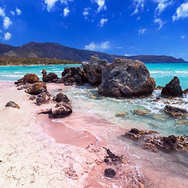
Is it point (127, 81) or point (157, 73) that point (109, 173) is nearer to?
point (127, 81)

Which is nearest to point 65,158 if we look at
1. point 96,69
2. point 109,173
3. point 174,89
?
point 109,173

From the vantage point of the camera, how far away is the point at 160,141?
483 centimetres

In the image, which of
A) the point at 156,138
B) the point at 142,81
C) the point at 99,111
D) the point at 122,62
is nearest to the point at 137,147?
the point at 156,138

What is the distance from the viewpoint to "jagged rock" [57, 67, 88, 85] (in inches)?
755

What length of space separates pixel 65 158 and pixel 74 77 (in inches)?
646

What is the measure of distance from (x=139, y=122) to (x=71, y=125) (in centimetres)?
297

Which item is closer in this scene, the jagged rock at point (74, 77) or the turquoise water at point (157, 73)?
the jagged rock at point (74, 77)

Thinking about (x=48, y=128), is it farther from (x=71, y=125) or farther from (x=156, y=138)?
(x=156, y=138)

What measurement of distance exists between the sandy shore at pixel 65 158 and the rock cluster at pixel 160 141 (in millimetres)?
604

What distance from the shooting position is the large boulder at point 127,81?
1177 cm

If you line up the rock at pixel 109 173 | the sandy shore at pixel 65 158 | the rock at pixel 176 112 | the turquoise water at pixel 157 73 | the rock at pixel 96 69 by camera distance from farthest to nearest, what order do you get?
the turquoise water at pixel 157 73
the rock at pixel 96 69
the rock at pixel 176 112
the rock at pixel 109 173
the sandy shore at pixel 65 158

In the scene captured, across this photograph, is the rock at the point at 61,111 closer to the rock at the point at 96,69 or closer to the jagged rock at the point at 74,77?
the rock at the point at 96,69

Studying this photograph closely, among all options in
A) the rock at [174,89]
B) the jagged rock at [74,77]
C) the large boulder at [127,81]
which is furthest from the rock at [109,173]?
the jagged rock at [74,77]

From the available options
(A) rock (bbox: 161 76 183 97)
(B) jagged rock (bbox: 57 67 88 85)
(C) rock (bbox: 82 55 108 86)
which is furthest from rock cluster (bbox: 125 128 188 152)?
(B) jagged rock (bbox: 57 67 88 85)
